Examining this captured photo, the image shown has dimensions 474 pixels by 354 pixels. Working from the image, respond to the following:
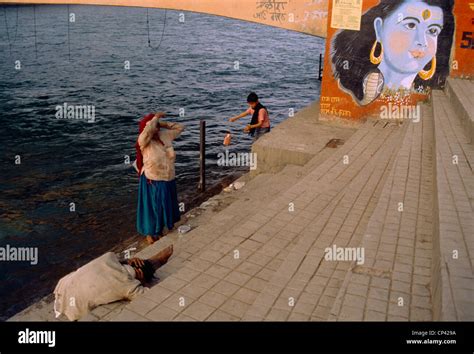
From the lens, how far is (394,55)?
1063 cm

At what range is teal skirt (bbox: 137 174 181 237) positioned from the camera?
7102 mm

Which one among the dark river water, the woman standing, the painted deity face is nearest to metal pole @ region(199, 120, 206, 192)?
the dark river water

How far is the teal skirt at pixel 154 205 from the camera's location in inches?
280

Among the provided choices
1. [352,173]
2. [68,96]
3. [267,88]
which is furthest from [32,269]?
[267,88]

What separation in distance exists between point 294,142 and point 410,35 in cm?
360

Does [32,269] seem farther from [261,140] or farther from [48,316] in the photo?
[261,140]

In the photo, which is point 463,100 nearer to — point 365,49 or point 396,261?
point 365,49

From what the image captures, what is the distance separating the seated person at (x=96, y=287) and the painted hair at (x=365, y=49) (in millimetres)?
8347

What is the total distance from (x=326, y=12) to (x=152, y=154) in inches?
290

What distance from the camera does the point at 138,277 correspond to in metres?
4.74

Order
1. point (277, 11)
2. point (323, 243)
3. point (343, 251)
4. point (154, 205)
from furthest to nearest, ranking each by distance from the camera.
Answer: point (277, 11)
point (154, 205)
point (323, 243)
point (343, 251)

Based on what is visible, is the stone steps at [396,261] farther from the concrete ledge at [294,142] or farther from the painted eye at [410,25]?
the painted eye at [410,25]

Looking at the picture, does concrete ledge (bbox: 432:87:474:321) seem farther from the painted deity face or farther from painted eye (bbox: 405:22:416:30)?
painted eye (bbox: 405:22:416:30)

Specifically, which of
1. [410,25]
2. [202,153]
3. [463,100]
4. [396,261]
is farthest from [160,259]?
[410,25]
